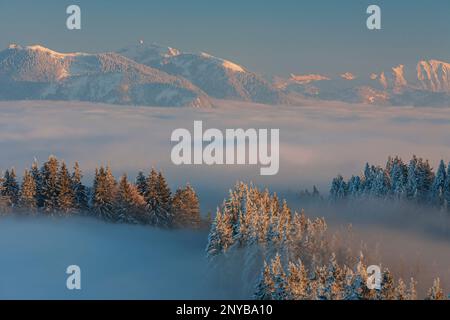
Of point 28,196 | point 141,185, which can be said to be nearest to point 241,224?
point 141,185

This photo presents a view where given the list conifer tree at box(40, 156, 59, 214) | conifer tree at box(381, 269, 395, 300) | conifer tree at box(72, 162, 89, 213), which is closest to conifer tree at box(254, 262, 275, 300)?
conifer tree at box(381, 269, 395, 300)

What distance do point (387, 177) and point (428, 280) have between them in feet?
176

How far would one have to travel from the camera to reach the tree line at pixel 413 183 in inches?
5482

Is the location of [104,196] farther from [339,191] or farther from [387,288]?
[339,191]

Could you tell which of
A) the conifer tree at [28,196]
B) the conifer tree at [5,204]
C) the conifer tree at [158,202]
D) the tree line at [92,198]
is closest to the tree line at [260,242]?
the conifer tree at [158,202]

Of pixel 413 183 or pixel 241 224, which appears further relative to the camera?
pixel 413 183

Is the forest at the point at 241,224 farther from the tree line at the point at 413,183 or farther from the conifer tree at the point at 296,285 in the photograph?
the tree line at the point at 413,183

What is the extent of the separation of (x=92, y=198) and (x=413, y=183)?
254 feet

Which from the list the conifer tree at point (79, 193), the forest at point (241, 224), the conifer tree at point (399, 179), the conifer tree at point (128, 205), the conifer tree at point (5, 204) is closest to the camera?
the forest at point (241, 224)

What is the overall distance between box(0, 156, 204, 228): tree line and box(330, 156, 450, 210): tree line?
209ft

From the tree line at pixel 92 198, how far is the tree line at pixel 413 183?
63635mm

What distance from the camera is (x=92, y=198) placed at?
92938mm
